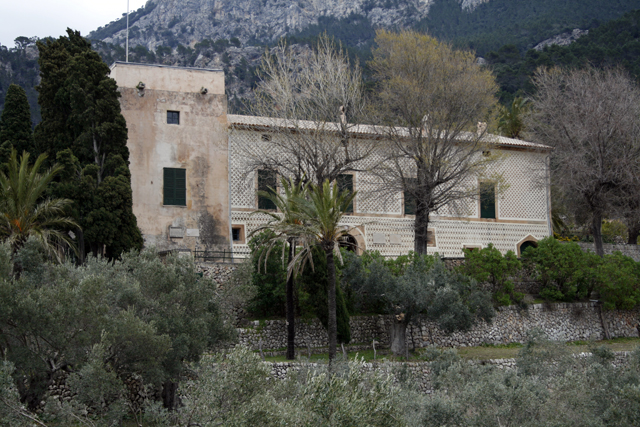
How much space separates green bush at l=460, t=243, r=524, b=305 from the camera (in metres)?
23.4

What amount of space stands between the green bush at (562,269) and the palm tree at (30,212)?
17.6 metres

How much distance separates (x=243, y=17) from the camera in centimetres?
12681

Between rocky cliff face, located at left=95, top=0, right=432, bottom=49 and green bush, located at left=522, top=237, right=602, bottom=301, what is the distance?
310 feet

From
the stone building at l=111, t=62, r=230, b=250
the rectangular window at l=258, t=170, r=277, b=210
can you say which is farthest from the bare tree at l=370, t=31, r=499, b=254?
the stone building at l=111, t=62, r=230, b=250

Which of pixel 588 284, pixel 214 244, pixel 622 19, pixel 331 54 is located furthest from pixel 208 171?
pixel 622 19

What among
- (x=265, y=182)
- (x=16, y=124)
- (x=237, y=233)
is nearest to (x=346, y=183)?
(x=265, y=182)

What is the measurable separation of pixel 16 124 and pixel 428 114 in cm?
1539

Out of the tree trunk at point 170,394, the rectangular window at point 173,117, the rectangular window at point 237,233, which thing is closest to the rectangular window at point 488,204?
the rectangular window at point 237,233

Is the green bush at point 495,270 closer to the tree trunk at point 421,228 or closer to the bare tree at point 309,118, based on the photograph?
the tree trunk at point 421,228

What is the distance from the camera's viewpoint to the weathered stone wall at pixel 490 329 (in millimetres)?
20625

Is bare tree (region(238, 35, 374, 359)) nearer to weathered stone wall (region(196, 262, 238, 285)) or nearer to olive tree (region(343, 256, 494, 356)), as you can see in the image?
weathered stone wall (region(196, 262, 238, 285))

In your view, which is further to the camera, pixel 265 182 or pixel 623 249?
pixel 623 249

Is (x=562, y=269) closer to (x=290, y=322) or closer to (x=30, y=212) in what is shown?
(x=290, y=322)

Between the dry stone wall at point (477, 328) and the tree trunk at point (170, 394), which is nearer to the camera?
the tree trunk at point (170, 394)
